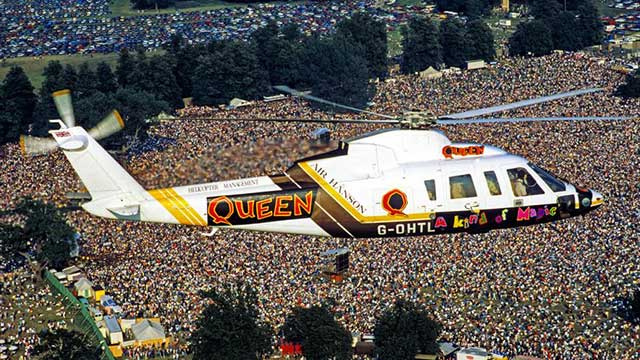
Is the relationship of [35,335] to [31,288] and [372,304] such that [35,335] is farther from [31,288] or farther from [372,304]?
[372,304]

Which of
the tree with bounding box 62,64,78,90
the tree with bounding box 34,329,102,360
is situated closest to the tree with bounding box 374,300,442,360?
the tree with bounding box 34,329,102,360

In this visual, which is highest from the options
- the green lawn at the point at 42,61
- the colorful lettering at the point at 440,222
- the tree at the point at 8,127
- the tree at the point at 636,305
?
the colorful lettering at the point at 440,222

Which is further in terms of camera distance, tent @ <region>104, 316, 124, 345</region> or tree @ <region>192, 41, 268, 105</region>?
tree @ <region>192, 41, 268, 105</region>

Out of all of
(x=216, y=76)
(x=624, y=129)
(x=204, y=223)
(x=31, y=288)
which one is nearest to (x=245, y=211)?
(x=204, y=223)

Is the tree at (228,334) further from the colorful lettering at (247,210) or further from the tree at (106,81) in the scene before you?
the tree at (106,81)

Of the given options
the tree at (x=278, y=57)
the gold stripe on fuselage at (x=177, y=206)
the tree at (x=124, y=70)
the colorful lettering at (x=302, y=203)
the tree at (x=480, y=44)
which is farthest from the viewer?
the tree at (x=480, y=44)

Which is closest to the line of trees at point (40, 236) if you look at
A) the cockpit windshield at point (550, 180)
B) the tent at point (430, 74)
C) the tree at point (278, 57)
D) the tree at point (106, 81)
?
the tree at point (106, 81)

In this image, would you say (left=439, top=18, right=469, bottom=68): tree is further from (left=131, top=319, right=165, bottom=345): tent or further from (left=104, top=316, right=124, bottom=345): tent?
(left=131, top=319, right=165, bottom=345): tent
